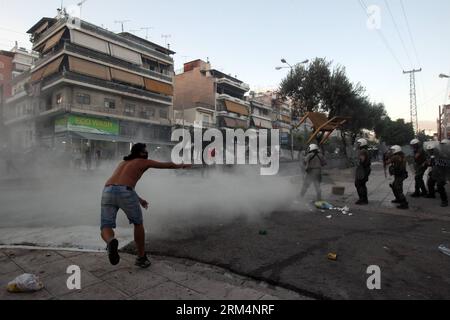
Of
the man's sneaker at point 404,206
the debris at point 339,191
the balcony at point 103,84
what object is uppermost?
the balcony at point 103,84

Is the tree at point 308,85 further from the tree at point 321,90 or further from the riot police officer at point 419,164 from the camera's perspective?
the riot police officer at point 419,164

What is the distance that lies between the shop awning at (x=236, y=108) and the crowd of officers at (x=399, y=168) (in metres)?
39.8

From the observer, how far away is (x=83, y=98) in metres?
30.8

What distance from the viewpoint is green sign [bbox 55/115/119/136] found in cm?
2925

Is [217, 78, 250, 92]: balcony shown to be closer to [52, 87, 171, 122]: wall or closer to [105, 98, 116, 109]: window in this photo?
[52, 87, 171, 122]: wall

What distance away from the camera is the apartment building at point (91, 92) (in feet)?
97.5

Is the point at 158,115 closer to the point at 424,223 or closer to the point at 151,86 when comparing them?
the point at 151,86

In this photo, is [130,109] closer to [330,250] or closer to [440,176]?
[440,176]

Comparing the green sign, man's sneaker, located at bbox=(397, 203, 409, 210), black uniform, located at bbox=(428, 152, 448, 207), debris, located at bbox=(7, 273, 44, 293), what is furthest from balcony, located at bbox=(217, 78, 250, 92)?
debris, located at bbox=(7, 273, 44, 293)

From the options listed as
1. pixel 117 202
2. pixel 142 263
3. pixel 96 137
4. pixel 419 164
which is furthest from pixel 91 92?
pixel 142 263

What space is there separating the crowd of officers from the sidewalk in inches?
207

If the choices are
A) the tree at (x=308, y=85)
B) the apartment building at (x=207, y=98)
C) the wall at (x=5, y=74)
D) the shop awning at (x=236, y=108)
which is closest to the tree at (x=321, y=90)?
the tree at (x=308, y=85)
